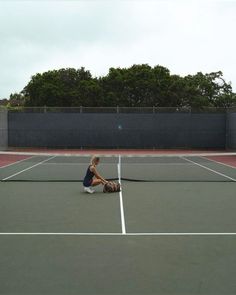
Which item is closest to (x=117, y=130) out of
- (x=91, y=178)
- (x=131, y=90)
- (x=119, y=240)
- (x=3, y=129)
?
(x=3, y=129)

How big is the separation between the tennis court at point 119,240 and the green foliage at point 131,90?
35.0 meters

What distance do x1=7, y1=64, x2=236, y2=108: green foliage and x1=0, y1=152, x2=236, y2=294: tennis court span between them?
35018 mm

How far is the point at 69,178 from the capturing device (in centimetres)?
1468

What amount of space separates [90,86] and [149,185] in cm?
3626

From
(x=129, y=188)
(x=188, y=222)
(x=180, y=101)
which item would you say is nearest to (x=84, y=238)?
(x=188, y=222)

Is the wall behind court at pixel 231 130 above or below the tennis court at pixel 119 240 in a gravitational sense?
above

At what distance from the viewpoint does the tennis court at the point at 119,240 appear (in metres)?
4.66

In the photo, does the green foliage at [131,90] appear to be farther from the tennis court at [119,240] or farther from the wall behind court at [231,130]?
the tennis court at [119,240]

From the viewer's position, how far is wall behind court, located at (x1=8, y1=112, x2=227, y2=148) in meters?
34.9

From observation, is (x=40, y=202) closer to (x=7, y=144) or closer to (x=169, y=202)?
(x=169, y=202)

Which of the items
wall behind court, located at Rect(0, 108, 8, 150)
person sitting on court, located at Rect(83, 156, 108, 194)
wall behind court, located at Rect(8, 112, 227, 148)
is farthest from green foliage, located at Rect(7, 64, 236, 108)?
person sitting on court, located at Rect(83, 156, 108, 194)

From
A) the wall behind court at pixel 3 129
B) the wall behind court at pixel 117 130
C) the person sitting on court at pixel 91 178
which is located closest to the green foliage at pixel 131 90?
the wall behind court at pixel 117 130

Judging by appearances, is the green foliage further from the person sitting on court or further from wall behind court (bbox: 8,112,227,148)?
the person sitting on court

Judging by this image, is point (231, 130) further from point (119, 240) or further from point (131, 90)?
point (119, 240)
